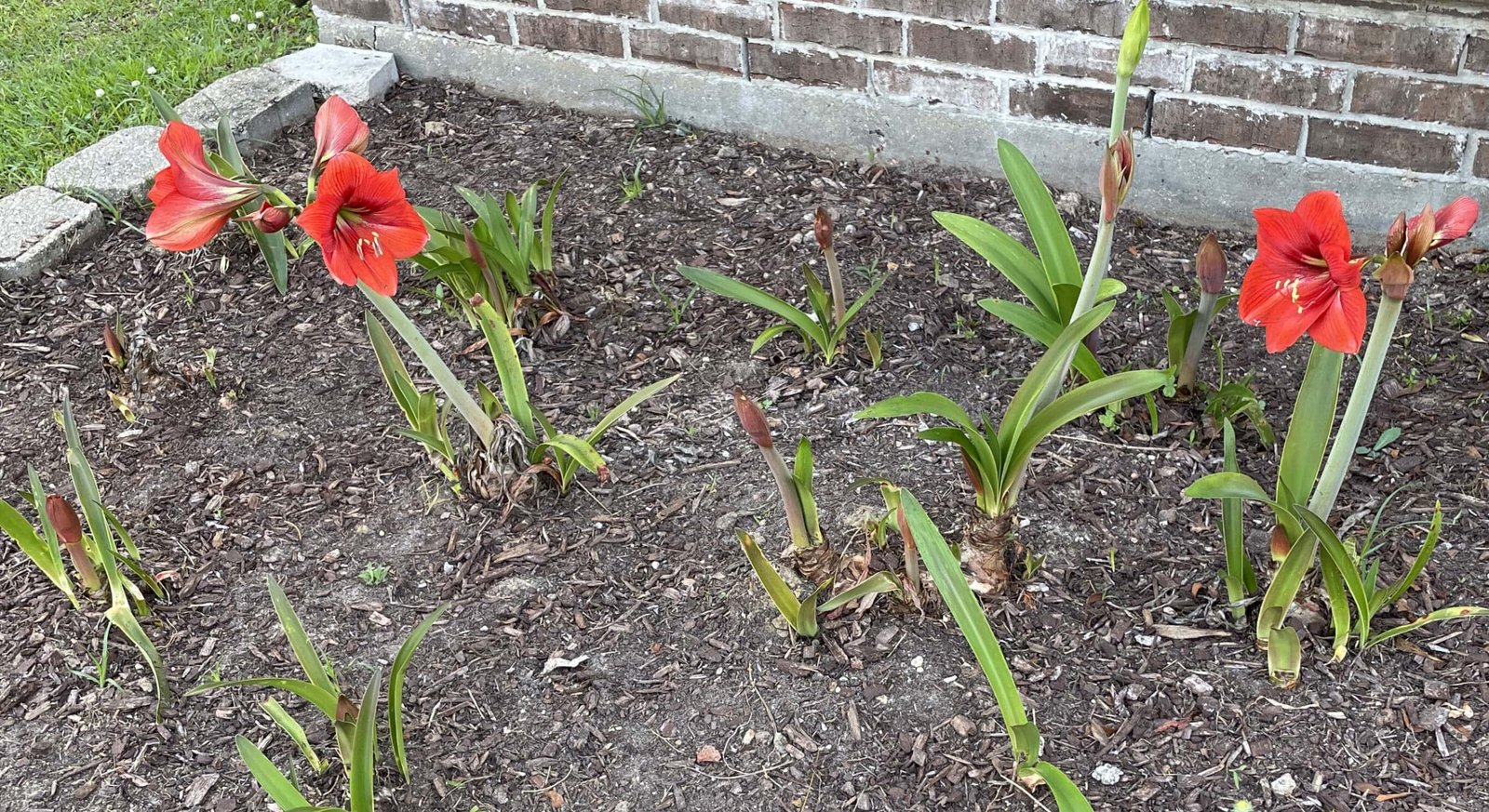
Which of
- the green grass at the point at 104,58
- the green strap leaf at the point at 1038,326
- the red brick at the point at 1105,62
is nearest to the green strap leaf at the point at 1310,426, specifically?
the green strap leaf at the point at 1038,326

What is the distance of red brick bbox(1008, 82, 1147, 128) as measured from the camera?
114 inches

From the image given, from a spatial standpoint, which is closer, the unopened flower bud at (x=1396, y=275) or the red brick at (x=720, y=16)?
the unopened flower bud at (x=1396, y=275)

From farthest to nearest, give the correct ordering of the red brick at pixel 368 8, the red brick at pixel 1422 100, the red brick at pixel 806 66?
1. the red brick at pixel 368 8
2. the red brick at pixel 806 66
3. the red brick at pixel 1422 100

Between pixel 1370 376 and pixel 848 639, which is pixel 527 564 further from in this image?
pixel 1370 376

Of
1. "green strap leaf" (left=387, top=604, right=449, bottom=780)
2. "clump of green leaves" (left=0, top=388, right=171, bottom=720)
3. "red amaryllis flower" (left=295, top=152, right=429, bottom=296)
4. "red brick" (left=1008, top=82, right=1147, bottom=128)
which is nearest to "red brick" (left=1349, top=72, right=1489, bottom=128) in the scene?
"red brick" (left=1008, top=82, right=1147, bottom=128)

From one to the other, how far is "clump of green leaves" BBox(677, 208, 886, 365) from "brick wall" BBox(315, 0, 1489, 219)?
0.80 metres

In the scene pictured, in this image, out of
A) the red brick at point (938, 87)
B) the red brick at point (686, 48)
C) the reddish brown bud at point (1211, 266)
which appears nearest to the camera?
the reddish brown bud at point (1211, 266)

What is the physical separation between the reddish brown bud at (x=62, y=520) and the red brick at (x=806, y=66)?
6.72ft

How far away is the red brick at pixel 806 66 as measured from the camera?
3.16 metres

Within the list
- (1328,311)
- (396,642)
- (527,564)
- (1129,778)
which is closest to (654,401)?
(527,564)

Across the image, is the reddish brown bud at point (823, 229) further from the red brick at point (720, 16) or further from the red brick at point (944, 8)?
the red brick at point (720, 16)

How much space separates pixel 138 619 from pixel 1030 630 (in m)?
1.60

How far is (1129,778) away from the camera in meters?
1.81

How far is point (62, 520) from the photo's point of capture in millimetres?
1994
